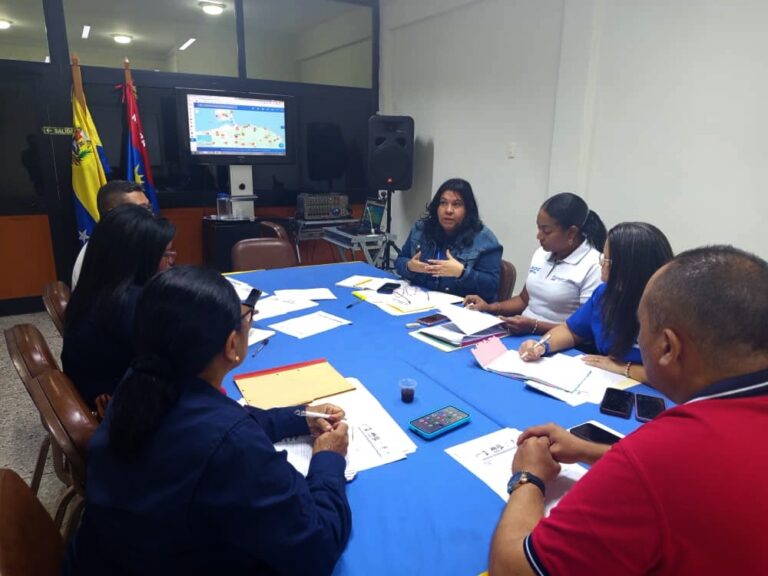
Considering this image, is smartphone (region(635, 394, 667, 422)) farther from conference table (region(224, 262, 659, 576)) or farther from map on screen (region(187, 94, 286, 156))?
map on screen (region(187, 94, 286, 156))

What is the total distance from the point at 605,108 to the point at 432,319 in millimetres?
2194

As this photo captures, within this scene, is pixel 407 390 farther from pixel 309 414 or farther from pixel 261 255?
pixel 261 255

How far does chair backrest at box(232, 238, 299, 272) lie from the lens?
332 cm

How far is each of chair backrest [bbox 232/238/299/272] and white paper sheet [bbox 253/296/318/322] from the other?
0.86 m

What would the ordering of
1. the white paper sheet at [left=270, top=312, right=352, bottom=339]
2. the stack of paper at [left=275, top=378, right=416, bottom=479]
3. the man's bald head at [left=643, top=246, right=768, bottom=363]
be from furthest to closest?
the white paper sheet at [left=270, top=312, right=352, bottom=339], the stack of paper at [left=275, top=378, right=416, bottom=479], the man's bald head at [left=643, top=246, right=768, bottom=363]

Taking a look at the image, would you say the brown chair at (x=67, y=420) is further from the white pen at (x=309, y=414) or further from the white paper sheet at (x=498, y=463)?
the white paper sheet at (x=498, y=463)

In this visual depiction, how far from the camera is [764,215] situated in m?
2.69

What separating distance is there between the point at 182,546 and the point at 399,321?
150 cm

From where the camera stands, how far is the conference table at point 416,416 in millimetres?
940

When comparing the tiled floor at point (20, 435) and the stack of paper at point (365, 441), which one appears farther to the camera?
the tiled floor at point (20, 435)

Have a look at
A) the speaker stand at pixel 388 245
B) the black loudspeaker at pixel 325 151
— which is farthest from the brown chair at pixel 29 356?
the black loudspeaker at pixel 325 151

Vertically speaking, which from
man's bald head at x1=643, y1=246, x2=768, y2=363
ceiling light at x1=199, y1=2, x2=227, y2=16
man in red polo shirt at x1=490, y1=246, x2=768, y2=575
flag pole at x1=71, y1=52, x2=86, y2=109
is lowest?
man in red polo shirt at x1=490, y1=246, x2=768, y2=575

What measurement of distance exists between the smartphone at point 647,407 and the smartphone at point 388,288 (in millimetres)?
1436

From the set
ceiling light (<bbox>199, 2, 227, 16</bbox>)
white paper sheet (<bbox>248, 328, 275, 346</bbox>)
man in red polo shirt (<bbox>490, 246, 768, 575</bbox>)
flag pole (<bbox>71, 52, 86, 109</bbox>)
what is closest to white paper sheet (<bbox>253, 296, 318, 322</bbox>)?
white paper sheet (<bbox>248, 328, 275, 346</bbox>)
